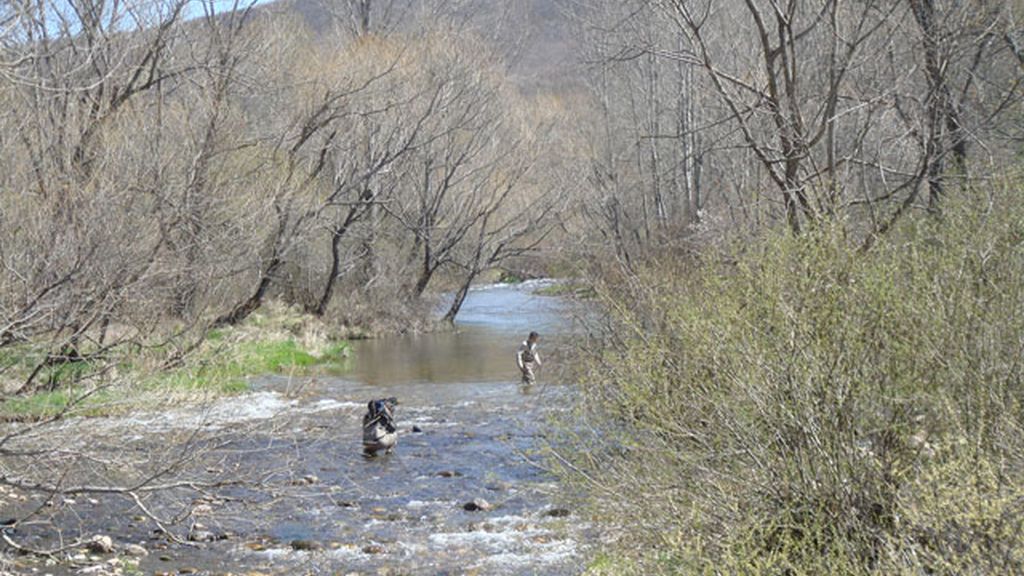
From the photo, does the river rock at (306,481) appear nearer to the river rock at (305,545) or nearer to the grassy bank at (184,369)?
the grassy bank at (184,369)

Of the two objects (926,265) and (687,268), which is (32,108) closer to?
(687,268)

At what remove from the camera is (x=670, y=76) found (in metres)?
29.5

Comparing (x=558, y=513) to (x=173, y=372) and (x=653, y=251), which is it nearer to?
(x=173, y=372)

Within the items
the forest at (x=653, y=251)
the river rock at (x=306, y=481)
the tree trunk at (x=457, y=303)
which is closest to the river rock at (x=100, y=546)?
the forest at (x=653, y=251)

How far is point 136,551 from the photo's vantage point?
9.56m

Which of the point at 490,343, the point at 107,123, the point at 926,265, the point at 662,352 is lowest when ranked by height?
the point at 490,343

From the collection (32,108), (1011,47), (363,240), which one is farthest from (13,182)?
(363,240)

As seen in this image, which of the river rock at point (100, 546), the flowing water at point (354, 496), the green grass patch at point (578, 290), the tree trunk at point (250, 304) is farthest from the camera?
the tree trunk at point (250, 304)

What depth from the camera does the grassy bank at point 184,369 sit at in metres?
9.84

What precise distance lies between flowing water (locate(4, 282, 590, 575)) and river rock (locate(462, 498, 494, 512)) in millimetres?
27

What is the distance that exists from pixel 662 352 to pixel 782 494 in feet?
5.60

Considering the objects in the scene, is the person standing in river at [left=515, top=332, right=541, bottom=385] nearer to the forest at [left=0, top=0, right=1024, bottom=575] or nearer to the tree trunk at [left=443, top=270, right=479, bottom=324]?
the forest at [left=0, top=0, right=1024, bottom=575]

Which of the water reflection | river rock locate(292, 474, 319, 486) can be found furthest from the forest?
river rock locate(292, 474, 319, 486)

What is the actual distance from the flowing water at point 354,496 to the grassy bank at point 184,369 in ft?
1.54
